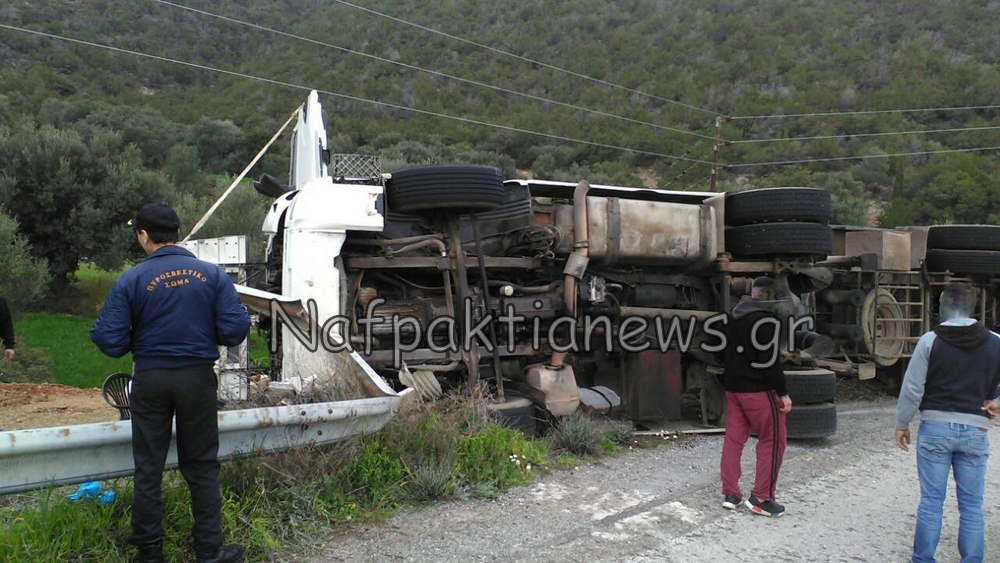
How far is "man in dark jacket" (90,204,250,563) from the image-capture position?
3.23 metres

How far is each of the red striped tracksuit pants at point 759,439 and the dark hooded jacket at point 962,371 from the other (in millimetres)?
1074

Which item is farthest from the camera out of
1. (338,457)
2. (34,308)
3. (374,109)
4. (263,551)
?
(374,109)

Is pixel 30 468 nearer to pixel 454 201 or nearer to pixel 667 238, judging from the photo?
pixel 454 201

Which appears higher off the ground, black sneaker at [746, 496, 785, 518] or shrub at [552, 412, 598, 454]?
shrub at [552, 412, 598, 454]

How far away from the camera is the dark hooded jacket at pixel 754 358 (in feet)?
16.3

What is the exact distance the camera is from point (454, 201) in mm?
6125

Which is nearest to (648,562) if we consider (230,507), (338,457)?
(338,457)

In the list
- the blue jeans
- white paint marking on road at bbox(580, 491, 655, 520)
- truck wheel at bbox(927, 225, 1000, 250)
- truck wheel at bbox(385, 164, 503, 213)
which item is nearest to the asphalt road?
white paint marking on road at bbox(580, 491, 655, 520)

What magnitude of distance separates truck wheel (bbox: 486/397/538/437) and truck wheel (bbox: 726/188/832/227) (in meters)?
3.17

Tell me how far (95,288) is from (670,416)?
59.2 feet

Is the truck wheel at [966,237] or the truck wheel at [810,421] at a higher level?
the truck wheel at [966,237]

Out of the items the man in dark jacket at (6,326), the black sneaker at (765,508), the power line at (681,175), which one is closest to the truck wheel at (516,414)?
the black sneaker at (765,508)

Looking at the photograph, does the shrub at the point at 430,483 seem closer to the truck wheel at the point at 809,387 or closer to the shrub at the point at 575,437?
the shrub at the point at 575,437

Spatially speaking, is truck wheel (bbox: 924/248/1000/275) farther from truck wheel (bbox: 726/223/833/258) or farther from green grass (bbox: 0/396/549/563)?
green grass (bbox: 0/396/549/563)
